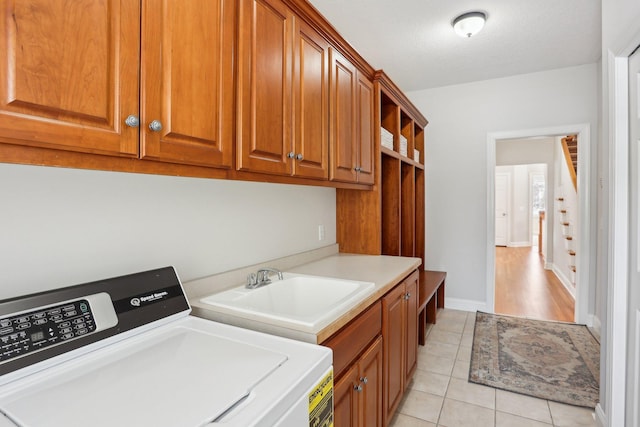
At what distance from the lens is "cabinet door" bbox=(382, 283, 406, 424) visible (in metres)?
1.64

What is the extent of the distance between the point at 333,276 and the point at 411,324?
2.49 ft

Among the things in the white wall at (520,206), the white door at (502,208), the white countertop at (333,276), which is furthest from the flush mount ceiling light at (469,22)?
the white door at (502,208)

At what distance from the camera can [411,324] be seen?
6.91ft

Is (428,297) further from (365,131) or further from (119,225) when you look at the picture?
(119,225)

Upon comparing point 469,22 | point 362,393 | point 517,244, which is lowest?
point 517,244

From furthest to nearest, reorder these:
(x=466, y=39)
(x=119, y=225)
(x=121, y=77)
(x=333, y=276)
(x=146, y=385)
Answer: (x=466, y=39), (x=333, y=276), (x=119, y=225), (x=121, y=77), (x=146, y=385)

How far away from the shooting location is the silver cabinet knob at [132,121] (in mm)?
828

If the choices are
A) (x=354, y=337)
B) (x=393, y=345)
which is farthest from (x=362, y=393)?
(x=393, y=345)

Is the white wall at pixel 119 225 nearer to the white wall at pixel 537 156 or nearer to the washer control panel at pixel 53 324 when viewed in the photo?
the washer control panel at pixel 53 324

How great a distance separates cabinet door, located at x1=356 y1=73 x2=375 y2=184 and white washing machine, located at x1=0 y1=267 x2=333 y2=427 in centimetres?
144

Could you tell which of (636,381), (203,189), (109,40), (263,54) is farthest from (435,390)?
(109,40)

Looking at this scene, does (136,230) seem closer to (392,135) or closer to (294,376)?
(294,376)

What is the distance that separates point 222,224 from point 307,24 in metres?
1.06

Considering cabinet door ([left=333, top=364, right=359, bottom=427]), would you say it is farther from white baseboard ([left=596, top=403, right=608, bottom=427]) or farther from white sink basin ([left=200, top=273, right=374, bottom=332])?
white baseboard ([left=596, top=403, right=608, bottom=427])
